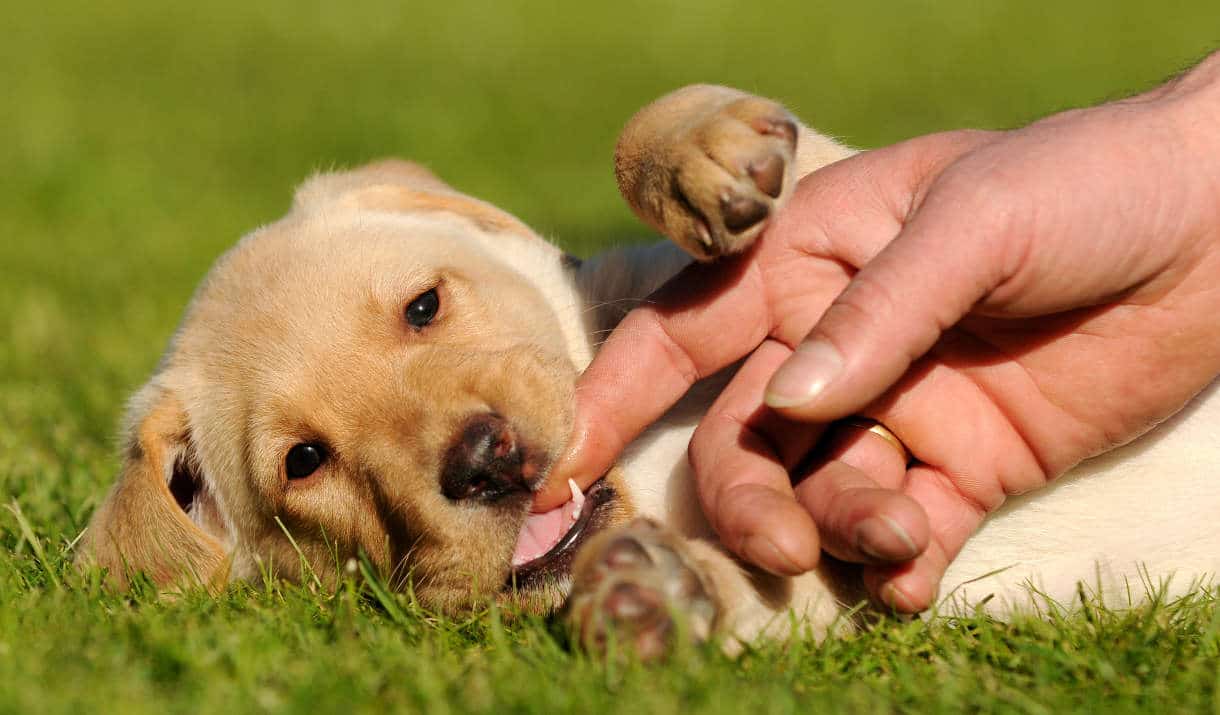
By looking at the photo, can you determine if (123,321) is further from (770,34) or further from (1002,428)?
(770,34)

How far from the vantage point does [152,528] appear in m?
3.64

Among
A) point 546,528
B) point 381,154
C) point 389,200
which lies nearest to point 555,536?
point 546,528

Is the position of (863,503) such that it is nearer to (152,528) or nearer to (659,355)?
(659,355)

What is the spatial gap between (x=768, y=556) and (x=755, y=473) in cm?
30

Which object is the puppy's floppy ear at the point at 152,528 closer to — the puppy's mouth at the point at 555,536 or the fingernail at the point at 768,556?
the puppy's mouth at the point at 555,536

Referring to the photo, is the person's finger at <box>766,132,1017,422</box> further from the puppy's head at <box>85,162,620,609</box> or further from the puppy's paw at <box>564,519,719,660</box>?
the puppy's head at <box>85,162,620,609</box>

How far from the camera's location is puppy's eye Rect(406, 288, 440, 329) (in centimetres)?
370

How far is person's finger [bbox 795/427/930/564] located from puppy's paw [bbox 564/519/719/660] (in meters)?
0.32

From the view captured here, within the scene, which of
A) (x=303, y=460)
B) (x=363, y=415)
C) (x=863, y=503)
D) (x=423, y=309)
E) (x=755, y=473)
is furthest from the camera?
(x=423, y=309)

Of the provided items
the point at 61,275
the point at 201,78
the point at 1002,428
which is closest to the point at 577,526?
the point at 1002,428

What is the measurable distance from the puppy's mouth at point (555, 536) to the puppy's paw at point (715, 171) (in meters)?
0.74

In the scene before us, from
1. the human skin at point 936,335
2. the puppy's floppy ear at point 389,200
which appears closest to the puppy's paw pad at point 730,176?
the human skin at point 936,335

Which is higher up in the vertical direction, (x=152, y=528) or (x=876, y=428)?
(x=876, y=428)

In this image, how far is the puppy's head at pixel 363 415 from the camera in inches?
126
